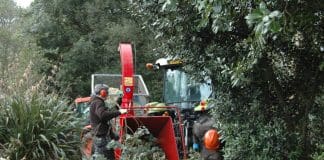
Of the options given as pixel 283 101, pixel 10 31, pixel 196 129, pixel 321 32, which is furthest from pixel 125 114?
pixel 10 31

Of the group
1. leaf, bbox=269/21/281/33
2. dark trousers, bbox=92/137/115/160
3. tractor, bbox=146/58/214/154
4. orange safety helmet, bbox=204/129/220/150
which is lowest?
dark trousers, bbox=92/137/115/160

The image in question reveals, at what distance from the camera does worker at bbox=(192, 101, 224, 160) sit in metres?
6.58

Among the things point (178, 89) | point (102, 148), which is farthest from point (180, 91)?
point (102, 148)

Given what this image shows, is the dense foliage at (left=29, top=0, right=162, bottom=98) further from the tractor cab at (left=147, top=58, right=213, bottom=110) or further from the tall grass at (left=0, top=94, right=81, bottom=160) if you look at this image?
the tall grass at (left=0, top=94, right=81, bottom=160)

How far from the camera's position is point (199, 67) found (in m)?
5.56

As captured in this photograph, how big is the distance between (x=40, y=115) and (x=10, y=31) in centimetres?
2243

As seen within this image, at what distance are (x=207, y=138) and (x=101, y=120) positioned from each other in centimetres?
181

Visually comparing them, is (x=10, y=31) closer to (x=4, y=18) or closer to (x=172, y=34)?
(x=4, y=18)

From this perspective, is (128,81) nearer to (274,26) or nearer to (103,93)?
(103,93)

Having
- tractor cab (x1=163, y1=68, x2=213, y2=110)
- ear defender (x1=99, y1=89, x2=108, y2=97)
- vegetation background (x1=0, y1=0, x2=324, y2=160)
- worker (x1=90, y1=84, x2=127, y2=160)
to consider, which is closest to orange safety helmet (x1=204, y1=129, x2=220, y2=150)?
vegetation background (x1=0, y1=0, x2=324, y2=160)

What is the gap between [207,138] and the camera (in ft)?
21.7

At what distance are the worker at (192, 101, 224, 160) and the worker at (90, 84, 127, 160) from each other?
1.25m

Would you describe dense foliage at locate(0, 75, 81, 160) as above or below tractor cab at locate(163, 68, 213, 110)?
below

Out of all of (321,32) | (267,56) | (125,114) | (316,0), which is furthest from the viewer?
(125,114)
